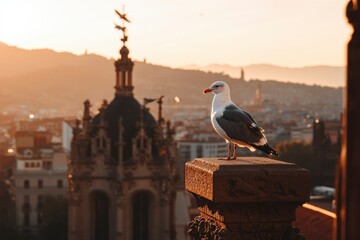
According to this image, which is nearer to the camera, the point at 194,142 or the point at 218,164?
the point at 218,164

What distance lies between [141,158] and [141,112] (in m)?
1.13

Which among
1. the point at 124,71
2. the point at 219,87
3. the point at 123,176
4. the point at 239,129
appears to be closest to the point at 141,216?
the point at 123,176

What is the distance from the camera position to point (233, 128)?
14.9ft

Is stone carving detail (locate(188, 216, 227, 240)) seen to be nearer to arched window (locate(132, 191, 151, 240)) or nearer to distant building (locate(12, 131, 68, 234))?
arched window (locate(132, 191, 151, 240))

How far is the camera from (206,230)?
13.0ft

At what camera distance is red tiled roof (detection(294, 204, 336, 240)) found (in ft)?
44.7

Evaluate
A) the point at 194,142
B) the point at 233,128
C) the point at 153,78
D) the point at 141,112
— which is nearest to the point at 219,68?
the point at 153,78

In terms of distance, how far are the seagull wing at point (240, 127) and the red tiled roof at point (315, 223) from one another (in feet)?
29.8

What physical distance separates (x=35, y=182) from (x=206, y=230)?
174 feet

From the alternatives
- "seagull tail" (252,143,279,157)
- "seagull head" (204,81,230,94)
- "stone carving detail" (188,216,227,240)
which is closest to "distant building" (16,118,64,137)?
"seagull head" (204,81,230,94)

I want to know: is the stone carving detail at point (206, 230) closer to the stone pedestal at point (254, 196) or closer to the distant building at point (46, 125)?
the stone pedestal at point (254, 196)

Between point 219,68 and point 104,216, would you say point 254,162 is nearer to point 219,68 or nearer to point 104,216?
point 104,216

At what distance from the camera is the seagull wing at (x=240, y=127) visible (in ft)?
14.8

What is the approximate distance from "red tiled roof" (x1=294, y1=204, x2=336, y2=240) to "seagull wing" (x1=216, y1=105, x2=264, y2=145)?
9074mm
